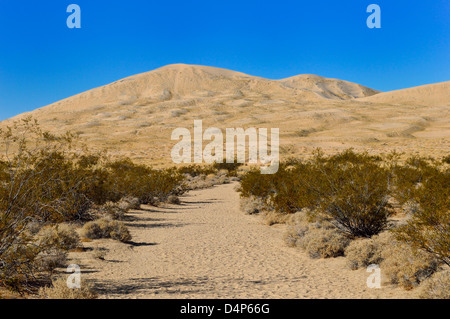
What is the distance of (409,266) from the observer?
6758mm

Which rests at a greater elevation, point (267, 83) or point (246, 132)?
point (267, 83)

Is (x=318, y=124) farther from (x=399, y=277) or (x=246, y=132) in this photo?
(x=399, y=277)

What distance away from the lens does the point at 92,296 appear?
19.8 ft

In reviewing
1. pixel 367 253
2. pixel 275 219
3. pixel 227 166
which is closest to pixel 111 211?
pixel 275 219

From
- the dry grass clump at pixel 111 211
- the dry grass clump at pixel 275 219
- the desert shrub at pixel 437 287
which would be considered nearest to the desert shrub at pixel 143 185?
the dry grass clump at pixel 111 211

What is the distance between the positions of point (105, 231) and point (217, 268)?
5140mm

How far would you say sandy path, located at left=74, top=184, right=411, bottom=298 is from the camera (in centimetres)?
703

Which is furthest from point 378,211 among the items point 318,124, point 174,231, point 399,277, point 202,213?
point 318,124

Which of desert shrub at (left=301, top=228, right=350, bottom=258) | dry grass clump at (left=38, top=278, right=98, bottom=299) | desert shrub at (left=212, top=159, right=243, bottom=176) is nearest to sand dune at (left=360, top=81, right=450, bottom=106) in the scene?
desert shrub at (left=212, top=159, right=243, bottom=176)

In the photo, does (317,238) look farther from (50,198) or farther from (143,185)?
(143,185)

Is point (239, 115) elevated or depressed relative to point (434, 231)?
elevated

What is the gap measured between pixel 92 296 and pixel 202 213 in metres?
13.1

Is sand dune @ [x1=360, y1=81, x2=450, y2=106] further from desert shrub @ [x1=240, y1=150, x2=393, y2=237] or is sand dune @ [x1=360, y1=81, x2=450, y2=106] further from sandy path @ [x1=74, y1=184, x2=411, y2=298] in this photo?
sandy path @ [x1=74, y1=184, x2=411, y2=298]

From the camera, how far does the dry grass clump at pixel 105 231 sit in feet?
39.0
